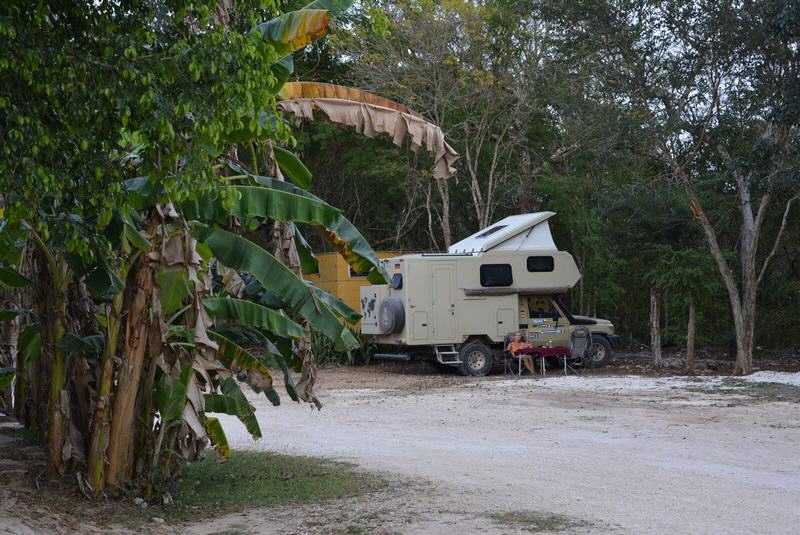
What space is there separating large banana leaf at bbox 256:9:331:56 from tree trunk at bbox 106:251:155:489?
77.4 inches

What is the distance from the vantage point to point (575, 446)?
1141cm

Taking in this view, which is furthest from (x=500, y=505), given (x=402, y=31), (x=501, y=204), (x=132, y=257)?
(x=501, y=204)

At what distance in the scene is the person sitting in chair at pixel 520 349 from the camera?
69.8 feet

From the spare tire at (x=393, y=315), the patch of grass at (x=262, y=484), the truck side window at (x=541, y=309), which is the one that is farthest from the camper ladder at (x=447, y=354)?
the patch of grass at (x=262, y=484)

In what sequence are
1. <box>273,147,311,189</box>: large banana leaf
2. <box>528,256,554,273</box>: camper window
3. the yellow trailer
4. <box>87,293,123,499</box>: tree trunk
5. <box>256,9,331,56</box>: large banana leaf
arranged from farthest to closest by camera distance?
the yellow trailer
<box>528,256,554,273</box>: camper window
<box>273,147,311,189</box>: large banana leaf
<box>87,293,123,499</box>: tree trunk
<box>256,9,331,56</box>: large banana leaf

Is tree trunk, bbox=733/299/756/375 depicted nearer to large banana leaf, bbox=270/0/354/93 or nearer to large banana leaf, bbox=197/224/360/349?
large banana leaf, bbox=197/224/360/349

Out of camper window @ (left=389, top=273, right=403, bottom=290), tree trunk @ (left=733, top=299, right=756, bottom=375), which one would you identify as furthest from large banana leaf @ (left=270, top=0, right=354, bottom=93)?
tree trunk @ (left=733, top=299, right=756, bottom=375)

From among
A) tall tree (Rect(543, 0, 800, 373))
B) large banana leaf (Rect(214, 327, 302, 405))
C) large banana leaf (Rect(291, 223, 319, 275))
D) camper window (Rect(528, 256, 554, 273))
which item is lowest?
large banana leaf (Rect(214, 327, 302, 405))

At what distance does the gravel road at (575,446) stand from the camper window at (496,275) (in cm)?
269

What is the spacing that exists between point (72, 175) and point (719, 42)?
1617 cm

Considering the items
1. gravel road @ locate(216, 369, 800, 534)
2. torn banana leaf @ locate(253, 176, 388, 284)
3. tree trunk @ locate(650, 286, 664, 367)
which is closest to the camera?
gravel road @ locate(216, 369, 800, 534)

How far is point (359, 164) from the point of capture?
29719mm

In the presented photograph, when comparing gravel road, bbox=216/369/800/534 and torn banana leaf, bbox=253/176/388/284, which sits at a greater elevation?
torn banana leaf, bbox=253/176/388/284

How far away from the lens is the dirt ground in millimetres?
7375
